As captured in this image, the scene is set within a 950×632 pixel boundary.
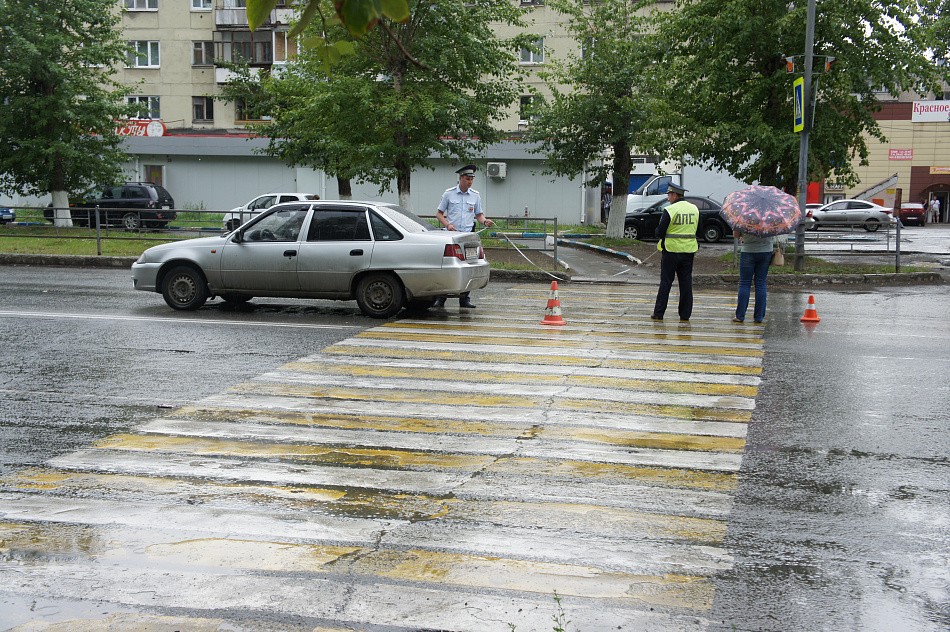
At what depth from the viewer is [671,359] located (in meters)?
9.18

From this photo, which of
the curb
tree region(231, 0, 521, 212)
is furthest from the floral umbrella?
the curb

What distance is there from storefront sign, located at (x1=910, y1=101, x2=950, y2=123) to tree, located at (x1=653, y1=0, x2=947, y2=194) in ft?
122

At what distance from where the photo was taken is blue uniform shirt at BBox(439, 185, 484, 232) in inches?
525

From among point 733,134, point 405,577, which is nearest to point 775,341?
point 405,577

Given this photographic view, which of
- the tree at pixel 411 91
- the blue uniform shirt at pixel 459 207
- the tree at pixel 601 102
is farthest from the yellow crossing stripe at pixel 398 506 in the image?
the tree at pixel 601 102

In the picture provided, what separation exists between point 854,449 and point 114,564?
15.6ft

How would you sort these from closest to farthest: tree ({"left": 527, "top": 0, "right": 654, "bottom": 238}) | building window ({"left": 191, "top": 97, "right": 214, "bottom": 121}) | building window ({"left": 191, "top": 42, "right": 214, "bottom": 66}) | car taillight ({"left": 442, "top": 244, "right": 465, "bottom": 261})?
car taillight ({"left": 442, "top": 244, "right": 465, "bottom": 261}) < tree ({"left": 527, "top": 0, "right": 654, "bottom": 238}) < building window ({"left": 191, "top": 42, "right": 214, "bottom": 66}) < building window ({"left": 191, "top": 97, "right": 214, "bottom": 121})

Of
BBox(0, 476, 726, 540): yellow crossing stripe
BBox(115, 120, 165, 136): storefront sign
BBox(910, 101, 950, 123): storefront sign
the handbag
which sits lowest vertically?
BBox(0, 476, 726, 540): yellow crossing stripe

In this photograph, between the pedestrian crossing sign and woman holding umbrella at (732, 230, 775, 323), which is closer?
woman holding umbrella at (732, 230, 775, 323)

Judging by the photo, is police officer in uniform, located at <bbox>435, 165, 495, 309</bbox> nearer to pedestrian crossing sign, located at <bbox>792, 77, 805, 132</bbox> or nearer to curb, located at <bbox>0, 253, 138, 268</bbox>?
pedestrian crossing sign, located at <bbox>792, 77, 805, 132</bbox>

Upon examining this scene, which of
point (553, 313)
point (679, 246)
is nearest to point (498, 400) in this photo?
point (553, 313)

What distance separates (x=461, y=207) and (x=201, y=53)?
39.5 meters

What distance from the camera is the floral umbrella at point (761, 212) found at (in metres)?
11.2

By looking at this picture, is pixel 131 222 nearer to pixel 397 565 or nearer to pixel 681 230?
pixel 681 230
